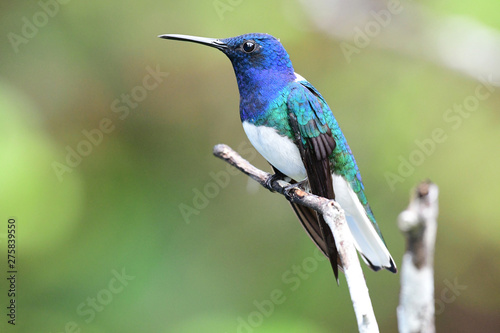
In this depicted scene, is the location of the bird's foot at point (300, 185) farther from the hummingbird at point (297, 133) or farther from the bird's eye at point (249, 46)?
the bird's eye at point (249, 46)

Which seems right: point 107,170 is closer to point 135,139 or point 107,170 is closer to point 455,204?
point 135,139

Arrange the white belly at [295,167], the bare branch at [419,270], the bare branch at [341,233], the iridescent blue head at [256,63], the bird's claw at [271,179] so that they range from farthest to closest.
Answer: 1. the bird's claw at [271,179]
2. the iridescent blue head at [256,63]
3. the white belly at [295,167]
4. the bare branch at [341,233]
5. the bare branch at [419,270]

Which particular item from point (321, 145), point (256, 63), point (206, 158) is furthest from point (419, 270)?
point (206, 158)

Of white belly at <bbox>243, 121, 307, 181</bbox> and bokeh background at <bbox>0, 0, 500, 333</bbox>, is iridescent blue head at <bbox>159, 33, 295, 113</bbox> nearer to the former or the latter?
white belly at <bbox>243, 121, 307, 181</bbox>

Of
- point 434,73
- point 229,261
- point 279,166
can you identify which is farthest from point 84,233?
point 434,73

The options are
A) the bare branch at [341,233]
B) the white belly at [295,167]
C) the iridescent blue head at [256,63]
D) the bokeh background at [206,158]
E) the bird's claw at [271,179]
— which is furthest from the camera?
the bokeh background at [206,158]

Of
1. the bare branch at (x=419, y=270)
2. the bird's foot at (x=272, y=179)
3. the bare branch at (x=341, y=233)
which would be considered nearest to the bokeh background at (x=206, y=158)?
the bird's foot at (x=272, y=179)
